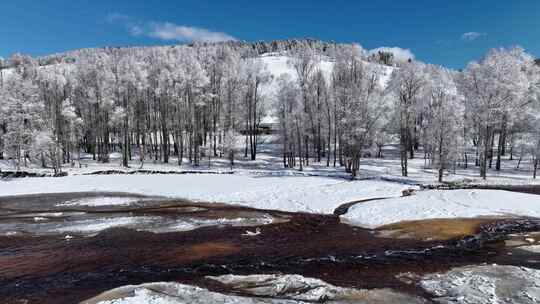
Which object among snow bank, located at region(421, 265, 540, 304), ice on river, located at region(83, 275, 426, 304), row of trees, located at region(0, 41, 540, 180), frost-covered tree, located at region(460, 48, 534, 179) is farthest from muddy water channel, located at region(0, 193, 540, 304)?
frost-covered tree, located at region(460, 48, 534, 179)

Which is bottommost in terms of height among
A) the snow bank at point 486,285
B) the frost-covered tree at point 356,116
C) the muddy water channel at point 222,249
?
the muddy water channel at point 222,249

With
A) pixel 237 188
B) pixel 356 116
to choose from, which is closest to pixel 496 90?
pixel 356 116

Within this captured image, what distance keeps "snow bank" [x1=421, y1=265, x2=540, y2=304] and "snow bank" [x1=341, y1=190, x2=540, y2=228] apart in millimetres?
9519

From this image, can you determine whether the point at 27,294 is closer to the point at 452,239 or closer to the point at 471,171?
the point at 452,239

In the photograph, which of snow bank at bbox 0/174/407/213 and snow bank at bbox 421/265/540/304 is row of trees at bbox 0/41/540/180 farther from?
snow bank at bbox 421/265/540/304

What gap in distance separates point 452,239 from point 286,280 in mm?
11446

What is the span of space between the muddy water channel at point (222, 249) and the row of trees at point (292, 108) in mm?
21838

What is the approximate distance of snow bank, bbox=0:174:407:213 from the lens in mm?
34219

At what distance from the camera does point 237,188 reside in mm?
40281

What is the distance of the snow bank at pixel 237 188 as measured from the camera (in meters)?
34.2

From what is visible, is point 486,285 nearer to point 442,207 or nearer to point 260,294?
point 260,294

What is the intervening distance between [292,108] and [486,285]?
154ft

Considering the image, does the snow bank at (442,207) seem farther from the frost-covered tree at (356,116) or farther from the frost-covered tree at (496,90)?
the frost-covered tree at (496,90)

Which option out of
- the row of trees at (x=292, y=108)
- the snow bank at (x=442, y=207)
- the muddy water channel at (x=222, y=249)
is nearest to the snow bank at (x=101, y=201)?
the muddy water channel at (x=222, y=249)
